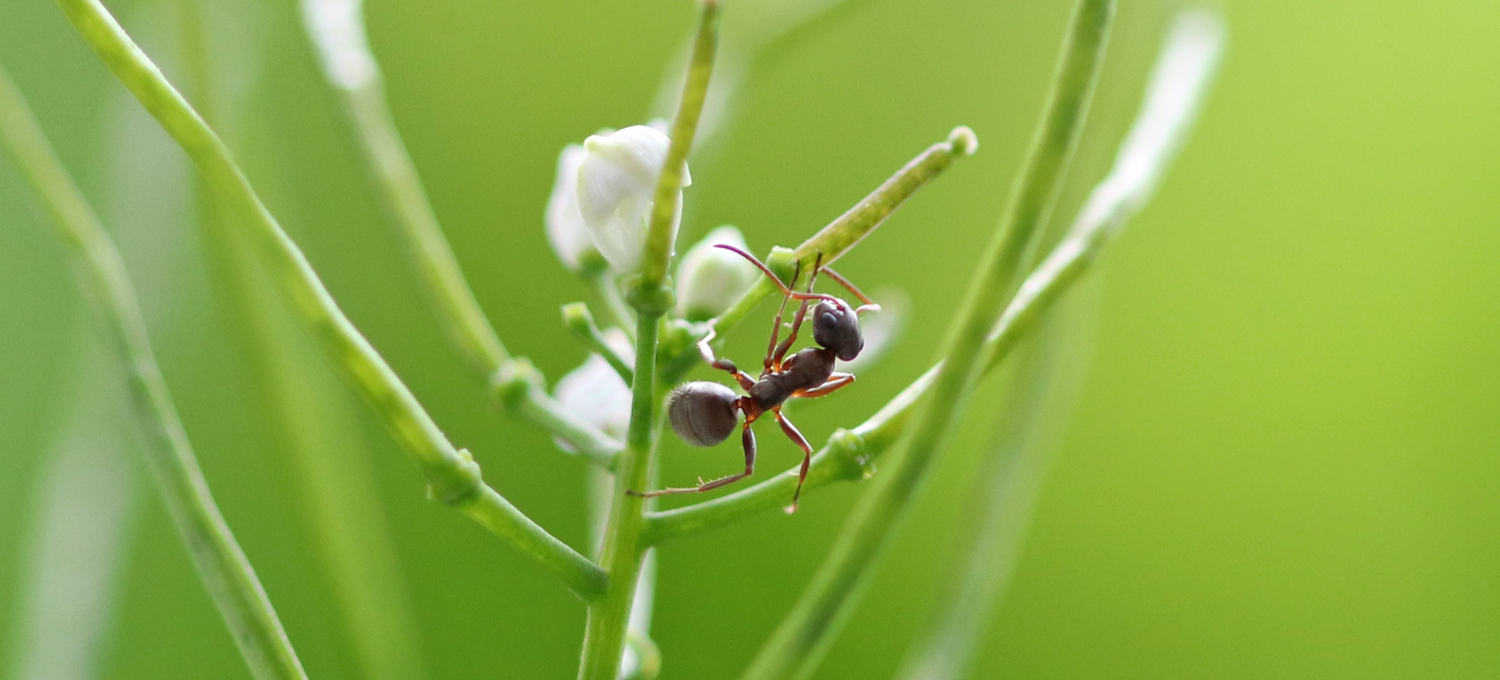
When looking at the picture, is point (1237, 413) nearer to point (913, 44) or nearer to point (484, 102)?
point (913, 44)

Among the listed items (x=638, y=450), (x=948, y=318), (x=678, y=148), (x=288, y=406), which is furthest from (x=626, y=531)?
(x=948, y=318)

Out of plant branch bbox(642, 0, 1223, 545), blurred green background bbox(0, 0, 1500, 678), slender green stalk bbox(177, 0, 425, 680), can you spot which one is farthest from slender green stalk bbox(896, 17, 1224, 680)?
blurred green background bbox(0, 0, 1500, 678)

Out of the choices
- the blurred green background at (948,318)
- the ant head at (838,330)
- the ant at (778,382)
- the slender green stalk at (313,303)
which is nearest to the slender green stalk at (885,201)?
the ant at (778,382)

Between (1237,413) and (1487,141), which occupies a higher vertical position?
(1487,141)

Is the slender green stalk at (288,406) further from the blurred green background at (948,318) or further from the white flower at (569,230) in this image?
the blurred green background at (948,318)

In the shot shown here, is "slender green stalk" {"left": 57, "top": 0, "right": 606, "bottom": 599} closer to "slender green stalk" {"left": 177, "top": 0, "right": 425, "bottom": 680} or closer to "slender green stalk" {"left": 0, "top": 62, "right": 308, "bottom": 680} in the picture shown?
"slender green stalk" {"left": 0, "top": 62, "right": 308, "bottom": 680}

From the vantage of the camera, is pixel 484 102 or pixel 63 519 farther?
pixel 484 102

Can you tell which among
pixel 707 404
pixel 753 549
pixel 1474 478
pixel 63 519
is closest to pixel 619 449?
pixel 707 404
